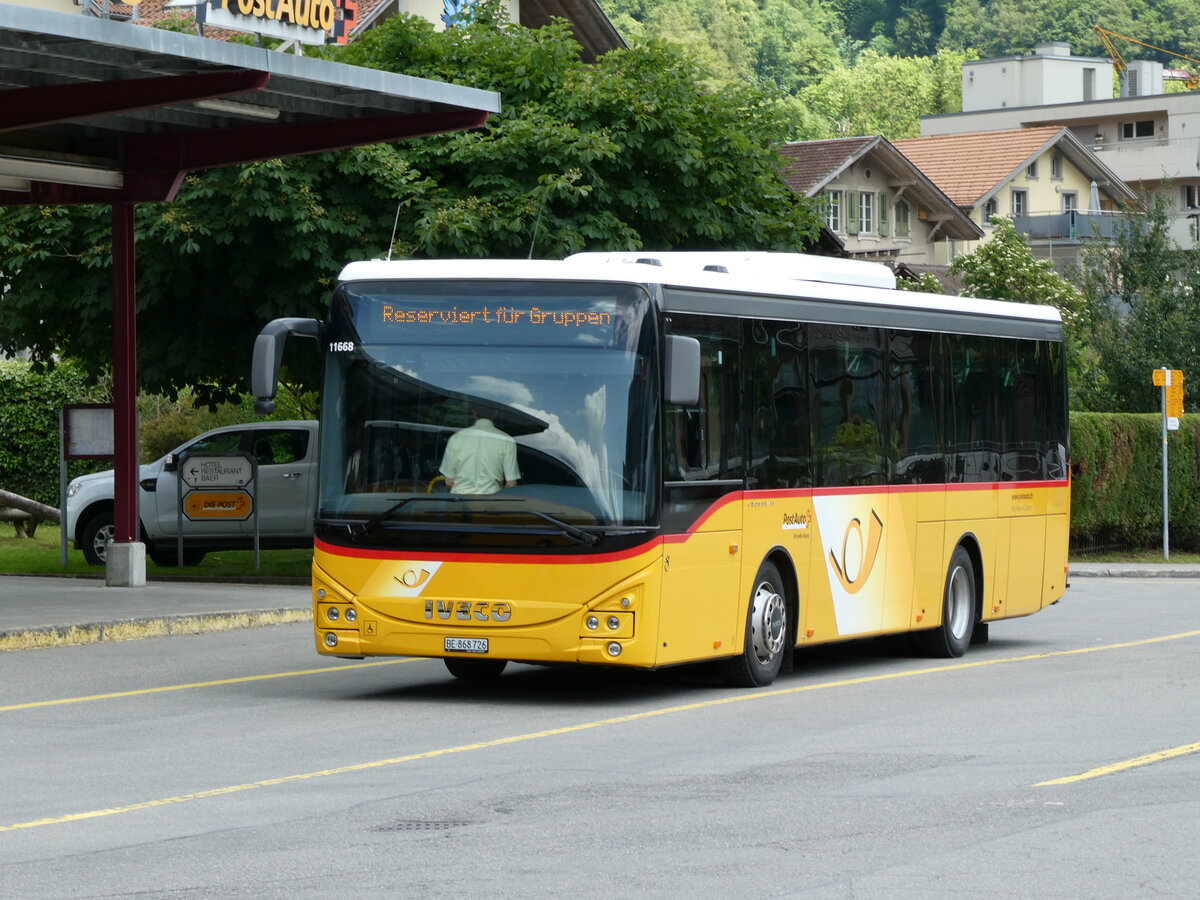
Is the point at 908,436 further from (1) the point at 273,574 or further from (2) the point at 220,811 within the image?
(1) the point at 273,574

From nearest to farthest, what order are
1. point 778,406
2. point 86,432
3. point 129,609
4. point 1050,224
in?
point 778,406
point 129,609
point 86,432
point 1050,224

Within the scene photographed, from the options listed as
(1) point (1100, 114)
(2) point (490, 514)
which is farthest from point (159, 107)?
(1) point (1100, 114)

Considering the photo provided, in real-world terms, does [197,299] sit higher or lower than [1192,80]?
lower

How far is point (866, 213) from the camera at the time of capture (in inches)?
2630

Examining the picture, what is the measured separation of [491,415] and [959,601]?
5862 millimetres

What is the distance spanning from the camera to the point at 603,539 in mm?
12852

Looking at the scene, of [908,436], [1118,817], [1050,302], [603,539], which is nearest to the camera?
[1118,817]

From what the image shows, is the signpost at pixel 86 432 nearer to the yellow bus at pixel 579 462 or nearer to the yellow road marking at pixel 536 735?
the yellow bus at pixel 579 462

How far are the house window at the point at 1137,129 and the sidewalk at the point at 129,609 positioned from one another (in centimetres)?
8113

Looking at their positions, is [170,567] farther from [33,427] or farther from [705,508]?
[705,508]

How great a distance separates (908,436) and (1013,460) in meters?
2.10

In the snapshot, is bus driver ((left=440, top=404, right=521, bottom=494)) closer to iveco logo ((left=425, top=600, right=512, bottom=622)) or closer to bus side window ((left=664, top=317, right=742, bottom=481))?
iveco logo ((left=425, top=600, right=512, bottom=622))

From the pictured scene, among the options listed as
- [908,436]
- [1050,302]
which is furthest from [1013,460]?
Answer: [1050,302]

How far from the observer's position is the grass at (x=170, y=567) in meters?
25.5
